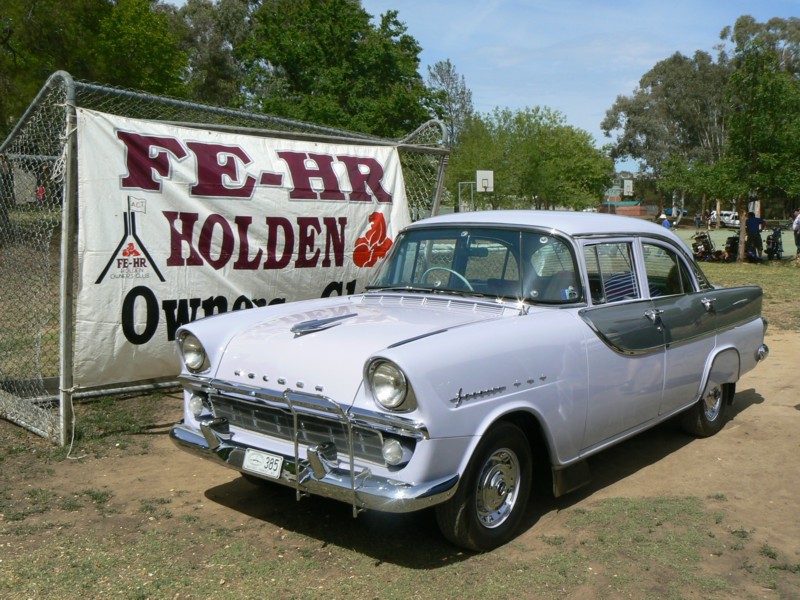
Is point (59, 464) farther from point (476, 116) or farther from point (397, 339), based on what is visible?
point (476, 116)

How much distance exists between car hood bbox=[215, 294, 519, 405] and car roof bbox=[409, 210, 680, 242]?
66 cm

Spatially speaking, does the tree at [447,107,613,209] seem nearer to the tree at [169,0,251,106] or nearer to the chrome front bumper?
the tree at [169,0,251,106]

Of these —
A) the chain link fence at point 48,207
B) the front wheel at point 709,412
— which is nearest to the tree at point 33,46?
the chain link fence at point 48,207

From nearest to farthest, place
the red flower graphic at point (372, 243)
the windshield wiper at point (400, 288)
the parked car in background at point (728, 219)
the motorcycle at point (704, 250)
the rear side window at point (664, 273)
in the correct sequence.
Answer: the windshield wiper at point (400, 288) → the rear side window at point (664, 273) → the red flower graphic at point (372, 243) → the motorcycle at point (704, 250) → the parked car in background at point (728, 219)

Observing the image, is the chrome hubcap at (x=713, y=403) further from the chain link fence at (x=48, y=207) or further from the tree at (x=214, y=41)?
the tree at (x=214, y=41)

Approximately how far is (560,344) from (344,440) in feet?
4.33

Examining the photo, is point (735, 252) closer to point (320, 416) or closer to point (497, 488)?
point (497, 488)

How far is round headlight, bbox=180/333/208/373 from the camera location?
171 inches

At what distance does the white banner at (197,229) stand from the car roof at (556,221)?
1.74 metres

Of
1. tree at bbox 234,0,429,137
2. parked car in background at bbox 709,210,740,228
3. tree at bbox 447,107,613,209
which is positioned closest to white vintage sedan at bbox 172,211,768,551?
tree at bbox 234,0,429,137

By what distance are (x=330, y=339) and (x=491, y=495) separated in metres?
1.15

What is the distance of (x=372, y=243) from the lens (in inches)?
297

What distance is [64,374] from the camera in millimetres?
5285

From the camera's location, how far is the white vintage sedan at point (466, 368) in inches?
142
